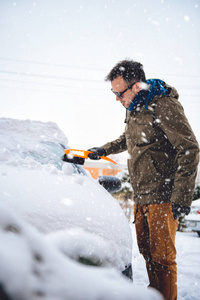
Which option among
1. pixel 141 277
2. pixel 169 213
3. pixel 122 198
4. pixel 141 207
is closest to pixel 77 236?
pixel 169 213

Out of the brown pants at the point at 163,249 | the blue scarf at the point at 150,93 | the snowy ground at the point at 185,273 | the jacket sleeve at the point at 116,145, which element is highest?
the blue scarf at the point at 150,93

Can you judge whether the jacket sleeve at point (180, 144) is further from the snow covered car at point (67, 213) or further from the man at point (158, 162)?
the snow covered car at point (67, 213)

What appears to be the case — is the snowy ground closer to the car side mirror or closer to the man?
the man

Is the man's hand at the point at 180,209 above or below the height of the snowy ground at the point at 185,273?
above

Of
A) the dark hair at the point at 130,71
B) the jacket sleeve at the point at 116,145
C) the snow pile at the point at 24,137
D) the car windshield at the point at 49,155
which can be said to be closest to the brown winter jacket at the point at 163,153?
the dark hair at the point at 130,71

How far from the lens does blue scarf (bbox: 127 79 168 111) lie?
171cm

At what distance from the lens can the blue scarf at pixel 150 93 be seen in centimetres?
171

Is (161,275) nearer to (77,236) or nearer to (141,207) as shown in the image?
(141,207)

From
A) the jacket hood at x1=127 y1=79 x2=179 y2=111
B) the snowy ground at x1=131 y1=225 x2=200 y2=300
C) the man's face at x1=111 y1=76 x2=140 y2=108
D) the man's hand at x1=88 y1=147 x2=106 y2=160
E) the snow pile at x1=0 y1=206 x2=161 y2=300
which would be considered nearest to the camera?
the snow pile at x1=0 y1=206 x2=161 y2=300

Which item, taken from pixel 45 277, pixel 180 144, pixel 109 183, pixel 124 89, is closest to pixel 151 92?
pixel 124 89

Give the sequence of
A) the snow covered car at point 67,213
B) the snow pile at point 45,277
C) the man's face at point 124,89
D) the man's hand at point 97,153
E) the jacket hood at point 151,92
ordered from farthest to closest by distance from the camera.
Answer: the man's hand at point 97,153
the man's face at point 124,89
the jacket hood at point 151,92
the snow covered car at point 67,213
the snow pile at point 45,277

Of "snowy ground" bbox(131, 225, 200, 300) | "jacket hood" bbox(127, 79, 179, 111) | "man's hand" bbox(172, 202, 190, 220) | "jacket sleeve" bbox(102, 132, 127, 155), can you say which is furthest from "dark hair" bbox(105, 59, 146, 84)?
"snowy ground" bbox(131, 225, 200, 300)

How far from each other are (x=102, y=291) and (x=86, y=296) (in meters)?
0.04

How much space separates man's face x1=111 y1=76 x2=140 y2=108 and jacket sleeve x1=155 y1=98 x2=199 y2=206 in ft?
0.89
